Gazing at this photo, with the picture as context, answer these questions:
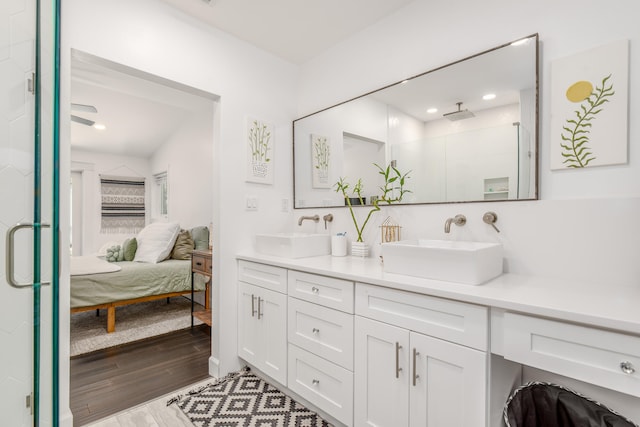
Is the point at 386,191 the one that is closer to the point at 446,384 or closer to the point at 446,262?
the point at 446,262

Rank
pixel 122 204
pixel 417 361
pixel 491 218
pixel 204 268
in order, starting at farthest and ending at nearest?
pixel 122 204 < pixel 204 268 < pixel 491 218 < pixel 417 361

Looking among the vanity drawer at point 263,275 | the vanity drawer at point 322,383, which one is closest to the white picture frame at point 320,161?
the vanity drawer at point 263,275

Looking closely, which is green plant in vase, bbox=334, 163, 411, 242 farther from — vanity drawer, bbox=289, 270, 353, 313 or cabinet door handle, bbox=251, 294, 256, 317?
cabinet door handle, bbox=251, 294, 256, 317

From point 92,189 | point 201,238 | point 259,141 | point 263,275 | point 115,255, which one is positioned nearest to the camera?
point 263,275

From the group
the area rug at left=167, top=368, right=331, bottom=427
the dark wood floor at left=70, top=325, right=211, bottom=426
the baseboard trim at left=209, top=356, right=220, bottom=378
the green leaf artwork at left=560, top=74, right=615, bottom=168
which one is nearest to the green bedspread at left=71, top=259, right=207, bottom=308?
the dark wood floor at left=70, top=325, right=211, bottom=426

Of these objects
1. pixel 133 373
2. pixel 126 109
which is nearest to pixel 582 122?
pixel 133 373

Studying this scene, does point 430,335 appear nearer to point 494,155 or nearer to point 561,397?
point 561,397

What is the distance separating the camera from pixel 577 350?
3.07ft

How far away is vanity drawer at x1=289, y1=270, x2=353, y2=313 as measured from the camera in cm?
154

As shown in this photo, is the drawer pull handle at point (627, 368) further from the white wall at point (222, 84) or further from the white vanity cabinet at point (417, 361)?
the white wall at point (222, 84)

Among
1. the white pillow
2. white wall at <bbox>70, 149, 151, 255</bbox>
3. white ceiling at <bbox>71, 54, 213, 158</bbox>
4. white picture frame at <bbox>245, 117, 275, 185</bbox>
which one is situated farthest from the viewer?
white wall at <bbox>70, 149, 151, 255</bbox>

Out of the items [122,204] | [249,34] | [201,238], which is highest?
[249,34]

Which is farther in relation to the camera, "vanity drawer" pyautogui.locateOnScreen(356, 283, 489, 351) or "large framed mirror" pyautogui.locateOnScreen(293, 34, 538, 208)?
"large framed mirror" pyautogui.locateOnScreen(293, 34, 538, 208)

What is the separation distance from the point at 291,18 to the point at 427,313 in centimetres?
202
